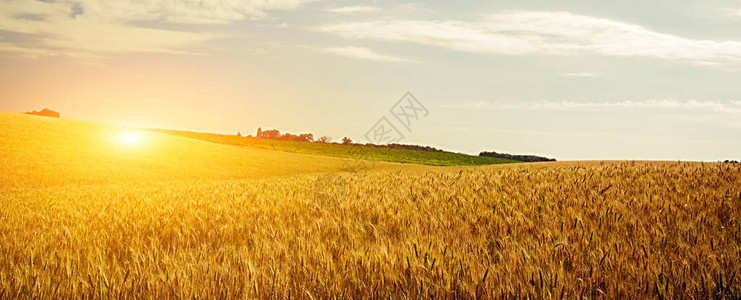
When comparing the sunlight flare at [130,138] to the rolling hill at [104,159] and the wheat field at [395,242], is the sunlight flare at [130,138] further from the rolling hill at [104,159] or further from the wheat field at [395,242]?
the wheat field at [395,242]

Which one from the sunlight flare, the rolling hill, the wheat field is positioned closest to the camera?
the wheat field

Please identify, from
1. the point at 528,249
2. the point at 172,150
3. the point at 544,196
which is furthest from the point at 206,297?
the point at 172,150

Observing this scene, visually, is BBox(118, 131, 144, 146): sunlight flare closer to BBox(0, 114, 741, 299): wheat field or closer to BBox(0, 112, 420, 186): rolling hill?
BBox(0, 112, 420, 186): rolling hill

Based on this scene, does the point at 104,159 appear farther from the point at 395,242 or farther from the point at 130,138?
the point at 395,242

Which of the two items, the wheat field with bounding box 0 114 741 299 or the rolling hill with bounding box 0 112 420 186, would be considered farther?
the rolling hill with bounding box 0 112 420 186

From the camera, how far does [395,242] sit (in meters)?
3.99

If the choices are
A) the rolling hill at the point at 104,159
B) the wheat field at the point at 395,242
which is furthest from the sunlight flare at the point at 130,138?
the wheat field at the point at 395,242

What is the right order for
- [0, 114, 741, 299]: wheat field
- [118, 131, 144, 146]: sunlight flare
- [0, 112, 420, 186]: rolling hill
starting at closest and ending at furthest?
[0, 114, 741, 299]: wheat field < [0, 112, 420, 186]: rolling hill < [118, 131, 144, 146]: sunlight flare

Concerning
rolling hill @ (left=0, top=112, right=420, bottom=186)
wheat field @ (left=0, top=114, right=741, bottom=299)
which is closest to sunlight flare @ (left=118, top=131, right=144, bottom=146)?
rolling hill @ (left=0, top=112, right=420, bottom=186)

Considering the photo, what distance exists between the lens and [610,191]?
22.5ft

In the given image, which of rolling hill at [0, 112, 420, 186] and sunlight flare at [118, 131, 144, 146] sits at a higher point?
sunlight flare at [118, 131, 144, 146]

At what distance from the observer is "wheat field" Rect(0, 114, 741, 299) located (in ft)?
8.95

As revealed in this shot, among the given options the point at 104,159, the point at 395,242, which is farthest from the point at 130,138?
the point at 395,242

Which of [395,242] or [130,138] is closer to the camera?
[395,242]
